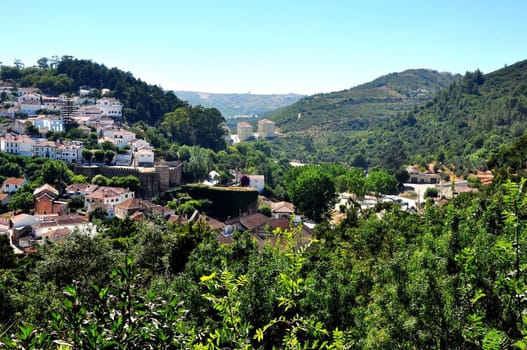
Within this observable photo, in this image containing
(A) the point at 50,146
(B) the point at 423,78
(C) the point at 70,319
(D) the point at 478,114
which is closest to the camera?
(C) the point at 70,319

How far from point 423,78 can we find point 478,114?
7329 cm

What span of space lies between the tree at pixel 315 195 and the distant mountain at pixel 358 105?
54345mm

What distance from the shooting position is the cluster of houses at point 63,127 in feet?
125

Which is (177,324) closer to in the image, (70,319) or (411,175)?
(70,319)

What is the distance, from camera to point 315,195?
35.5 metres

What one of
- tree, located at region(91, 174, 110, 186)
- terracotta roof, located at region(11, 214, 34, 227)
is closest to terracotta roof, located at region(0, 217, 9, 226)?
terracotta roof, located at region(11, 214, 34, 227)

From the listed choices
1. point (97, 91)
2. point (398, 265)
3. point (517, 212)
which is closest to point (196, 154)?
point (97, 91)

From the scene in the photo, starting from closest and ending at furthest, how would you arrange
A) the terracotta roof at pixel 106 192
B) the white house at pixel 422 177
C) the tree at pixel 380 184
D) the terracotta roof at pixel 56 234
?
1. the terracotta roof at pixel 56 234
2. the terracotta roof at pixel 106 192
3. the tree at pixel 380 184
4. the white house at pixel 422 177

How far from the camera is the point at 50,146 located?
3834 centimetres

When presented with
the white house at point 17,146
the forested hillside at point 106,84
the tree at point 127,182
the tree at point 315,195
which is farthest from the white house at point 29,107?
the tree at point 315,195

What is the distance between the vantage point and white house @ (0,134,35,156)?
37969mm

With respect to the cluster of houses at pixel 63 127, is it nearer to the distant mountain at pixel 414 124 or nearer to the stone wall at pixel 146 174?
the stone wall at pixel 146 174

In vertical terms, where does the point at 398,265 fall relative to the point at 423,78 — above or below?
below

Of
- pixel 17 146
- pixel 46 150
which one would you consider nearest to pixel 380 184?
pixel 46 150
